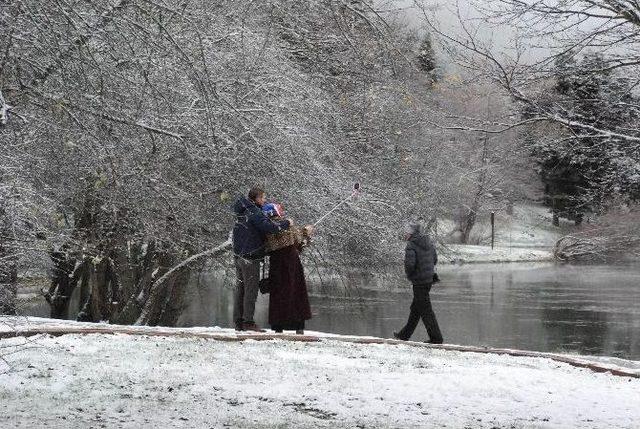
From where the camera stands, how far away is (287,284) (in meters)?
9.90

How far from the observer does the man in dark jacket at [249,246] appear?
9242 millimetres

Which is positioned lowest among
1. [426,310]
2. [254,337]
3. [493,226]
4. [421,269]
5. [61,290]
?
[254,337]

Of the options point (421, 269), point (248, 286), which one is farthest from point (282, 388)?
point (421, 269)

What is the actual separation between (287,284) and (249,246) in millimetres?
672

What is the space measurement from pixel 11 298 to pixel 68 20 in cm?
539

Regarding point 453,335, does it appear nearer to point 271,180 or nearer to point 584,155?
point 271,180

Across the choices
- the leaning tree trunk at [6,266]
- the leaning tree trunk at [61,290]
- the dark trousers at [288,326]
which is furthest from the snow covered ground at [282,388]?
the leaning tree trunk at [61,290]

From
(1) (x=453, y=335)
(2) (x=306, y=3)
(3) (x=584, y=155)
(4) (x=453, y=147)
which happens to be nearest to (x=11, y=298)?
(2) (x=306, y=3)

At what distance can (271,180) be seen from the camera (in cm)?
1160

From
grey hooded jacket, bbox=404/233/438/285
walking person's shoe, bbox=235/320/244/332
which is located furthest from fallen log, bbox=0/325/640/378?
grey hooded jacket, bbox=404/233/438/285

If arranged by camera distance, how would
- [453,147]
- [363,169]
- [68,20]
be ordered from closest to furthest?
1. [68,20]
2. [363,169]
3. [453,147]

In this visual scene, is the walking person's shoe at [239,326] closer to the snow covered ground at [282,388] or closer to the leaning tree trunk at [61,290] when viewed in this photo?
the snow covered ground at [282,388]

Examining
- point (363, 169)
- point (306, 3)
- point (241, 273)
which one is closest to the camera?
point (306, 3)

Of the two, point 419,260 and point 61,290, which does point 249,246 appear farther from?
point 61,290
